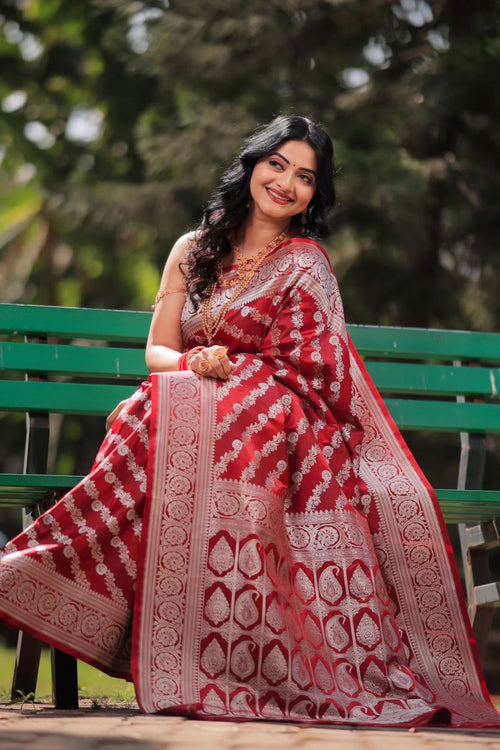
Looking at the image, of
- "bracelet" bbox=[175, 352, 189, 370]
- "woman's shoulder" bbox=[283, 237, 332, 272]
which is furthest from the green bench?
"woman's shoulder" bbox=[283, 237, 332, 272]

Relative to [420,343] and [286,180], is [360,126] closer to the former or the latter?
[420,343]

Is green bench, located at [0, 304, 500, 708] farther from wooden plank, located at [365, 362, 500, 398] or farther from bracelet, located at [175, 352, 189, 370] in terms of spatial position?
bracelet, located at [175, 352, 189, 370]

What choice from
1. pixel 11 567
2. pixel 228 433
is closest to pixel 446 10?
pixel 228 433

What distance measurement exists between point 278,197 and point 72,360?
0.99 meters

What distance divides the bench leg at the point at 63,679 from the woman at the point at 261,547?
18cm

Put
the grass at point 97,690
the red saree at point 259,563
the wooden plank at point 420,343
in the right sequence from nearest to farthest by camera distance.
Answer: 1. the red saree at point 259,563
2. the grass at point 97,690
3. the wooden plank at point 420,343

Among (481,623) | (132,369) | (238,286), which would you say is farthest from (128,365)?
(481,623)

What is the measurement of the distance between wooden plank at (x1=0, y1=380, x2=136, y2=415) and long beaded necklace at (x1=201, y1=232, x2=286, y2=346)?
46cm

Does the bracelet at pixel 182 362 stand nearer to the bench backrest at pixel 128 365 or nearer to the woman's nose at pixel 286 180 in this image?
the bench backrest at pixel 128 365

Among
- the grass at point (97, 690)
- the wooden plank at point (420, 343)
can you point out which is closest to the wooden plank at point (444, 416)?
the wooden plank at point (420, 343)

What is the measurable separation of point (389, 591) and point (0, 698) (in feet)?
4.52

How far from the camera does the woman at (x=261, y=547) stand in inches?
125

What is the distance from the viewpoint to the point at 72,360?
435 centimetres

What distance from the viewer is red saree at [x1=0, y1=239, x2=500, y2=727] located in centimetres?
317
